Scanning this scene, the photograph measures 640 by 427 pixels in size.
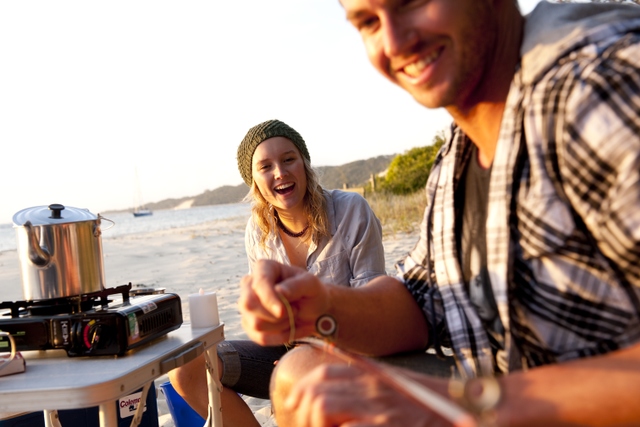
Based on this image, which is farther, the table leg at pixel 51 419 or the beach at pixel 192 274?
the beach at pixel 192 274

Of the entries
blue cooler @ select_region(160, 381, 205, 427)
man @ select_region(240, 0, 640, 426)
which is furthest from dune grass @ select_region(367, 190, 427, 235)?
man @ select_region(240, 0, 640, 426)

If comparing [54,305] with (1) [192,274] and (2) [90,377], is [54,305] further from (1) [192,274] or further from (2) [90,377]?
(1) [192,274]

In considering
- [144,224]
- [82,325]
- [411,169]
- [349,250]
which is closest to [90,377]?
[82,325]

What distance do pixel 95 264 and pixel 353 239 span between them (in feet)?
5.17

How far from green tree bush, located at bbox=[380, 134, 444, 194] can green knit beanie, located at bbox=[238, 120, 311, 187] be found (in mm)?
14848

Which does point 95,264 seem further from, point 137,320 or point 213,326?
point 213,326

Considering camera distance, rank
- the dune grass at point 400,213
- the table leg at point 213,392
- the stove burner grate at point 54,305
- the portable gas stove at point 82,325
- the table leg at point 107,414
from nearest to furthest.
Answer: the table leg at point 107,414 → the portable gas stove at point 82,325 → the stove burner grate at point 54,305 → the table leg at point 213,392 → the dune grass at point 400,213

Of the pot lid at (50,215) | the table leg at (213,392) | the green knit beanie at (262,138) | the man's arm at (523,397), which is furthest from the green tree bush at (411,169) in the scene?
the man's arm at (523,397)

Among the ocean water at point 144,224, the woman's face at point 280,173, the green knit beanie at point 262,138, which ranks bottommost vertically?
the ocean water at point 144,224

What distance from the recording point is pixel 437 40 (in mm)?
1569

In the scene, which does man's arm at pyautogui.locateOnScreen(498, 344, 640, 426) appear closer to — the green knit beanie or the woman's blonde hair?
the woman's blonde hair

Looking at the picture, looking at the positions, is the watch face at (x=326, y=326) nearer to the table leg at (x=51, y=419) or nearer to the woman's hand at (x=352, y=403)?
the woman's hand at (x=352, y=403)

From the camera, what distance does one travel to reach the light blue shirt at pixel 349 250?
3455 mm

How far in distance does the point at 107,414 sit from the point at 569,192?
4.84 feet
